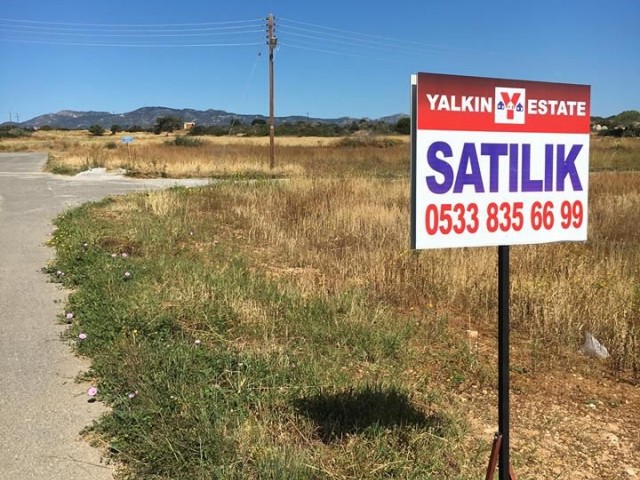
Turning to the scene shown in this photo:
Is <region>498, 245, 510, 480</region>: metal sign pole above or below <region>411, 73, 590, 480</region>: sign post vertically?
→ below

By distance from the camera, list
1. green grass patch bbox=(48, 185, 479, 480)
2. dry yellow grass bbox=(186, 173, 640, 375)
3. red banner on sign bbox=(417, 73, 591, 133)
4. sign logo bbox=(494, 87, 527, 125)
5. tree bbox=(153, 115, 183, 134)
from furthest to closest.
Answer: tree bbox=(153, 115, 183, 134) < dry yellow grass bbox=(186, 173, 640, 375) < green grass patch bbox=(48, 185, 479, 480) < sign logo bbox=(494, 87, 527, 125) < red banner on sign bbox=(417, 73, 591, 133)

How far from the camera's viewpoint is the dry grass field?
3.38 meters

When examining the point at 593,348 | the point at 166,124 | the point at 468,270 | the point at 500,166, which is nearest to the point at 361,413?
the point at 500,166

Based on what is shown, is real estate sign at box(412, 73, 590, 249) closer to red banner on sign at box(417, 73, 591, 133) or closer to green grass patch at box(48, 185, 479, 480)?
red banner on sign at box(417, 73, 591, 133)

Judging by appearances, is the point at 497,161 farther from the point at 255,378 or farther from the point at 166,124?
the point at 166,124

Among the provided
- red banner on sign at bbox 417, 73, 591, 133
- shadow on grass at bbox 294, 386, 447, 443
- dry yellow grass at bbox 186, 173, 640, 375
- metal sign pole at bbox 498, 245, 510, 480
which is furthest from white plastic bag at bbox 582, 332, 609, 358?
red banner on sign at bbox 417, 73, 591, 133

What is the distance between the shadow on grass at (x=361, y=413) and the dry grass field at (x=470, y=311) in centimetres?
20

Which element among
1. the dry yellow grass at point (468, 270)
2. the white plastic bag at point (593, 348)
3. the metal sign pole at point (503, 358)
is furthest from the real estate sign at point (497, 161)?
the white plastic bag at point (593, 348)

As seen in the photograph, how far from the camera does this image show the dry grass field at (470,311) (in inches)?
133

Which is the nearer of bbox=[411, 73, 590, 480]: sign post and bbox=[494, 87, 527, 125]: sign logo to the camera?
bbox=[411, 73, 590, 480]: sign post

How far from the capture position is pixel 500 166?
260 cm

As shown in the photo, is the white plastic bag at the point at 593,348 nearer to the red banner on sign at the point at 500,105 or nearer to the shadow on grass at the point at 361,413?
the shadow on grass at the point at 361,413

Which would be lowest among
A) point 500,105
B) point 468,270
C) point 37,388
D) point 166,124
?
point 37,388

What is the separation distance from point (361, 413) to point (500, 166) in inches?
62.4
